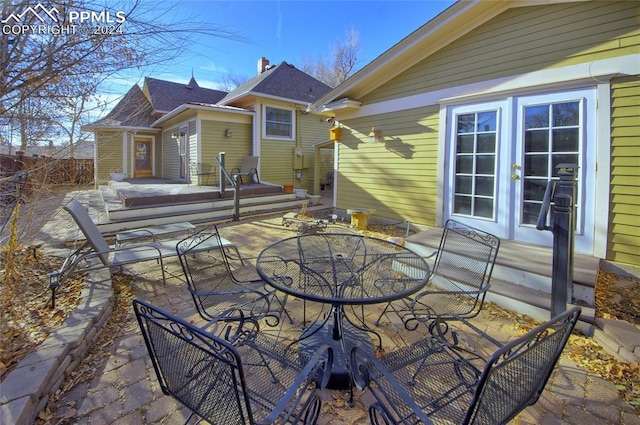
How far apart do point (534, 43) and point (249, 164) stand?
25.6ft

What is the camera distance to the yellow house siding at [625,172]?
3545 millimetres

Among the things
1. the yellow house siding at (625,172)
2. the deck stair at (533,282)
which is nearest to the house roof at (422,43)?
the yellow house siding at (625,172)

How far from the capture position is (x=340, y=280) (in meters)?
2.25

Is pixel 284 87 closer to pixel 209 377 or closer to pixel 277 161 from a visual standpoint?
pixel 277 161

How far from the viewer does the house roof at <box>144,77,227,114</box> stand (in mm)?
12961

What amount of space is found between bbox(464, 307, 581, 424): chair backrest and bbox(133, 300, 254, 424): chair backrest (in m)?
0.87

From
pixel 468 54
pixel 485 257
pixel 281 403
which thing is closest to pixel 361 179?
pixel 468 54

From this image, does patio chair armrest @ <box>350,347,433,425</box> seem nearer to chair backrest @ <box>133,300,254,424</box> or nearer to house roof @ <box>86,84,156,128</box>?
chair backrest @ <box>133,300,254,424</box>

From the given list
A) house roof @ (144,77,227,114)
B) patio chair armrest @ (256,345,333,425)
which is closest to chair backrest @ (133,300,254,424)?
patio chair armrest @ (256,345,333,425)

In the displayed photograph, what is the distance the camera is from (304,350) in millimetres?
2221

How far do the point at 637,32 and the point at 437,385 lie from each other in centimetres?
457

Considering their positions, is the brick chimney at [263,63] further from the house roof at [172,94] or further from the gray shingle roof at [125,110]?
the gray shingle roof at [125,110]

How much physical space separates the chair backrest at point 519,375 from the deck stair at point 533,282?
1806mm

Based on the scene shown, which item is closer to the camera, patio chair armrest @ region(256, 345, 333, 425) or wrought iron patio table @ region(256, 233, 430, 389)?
patio chair armrest @ region(256, 345, 333, 425)
